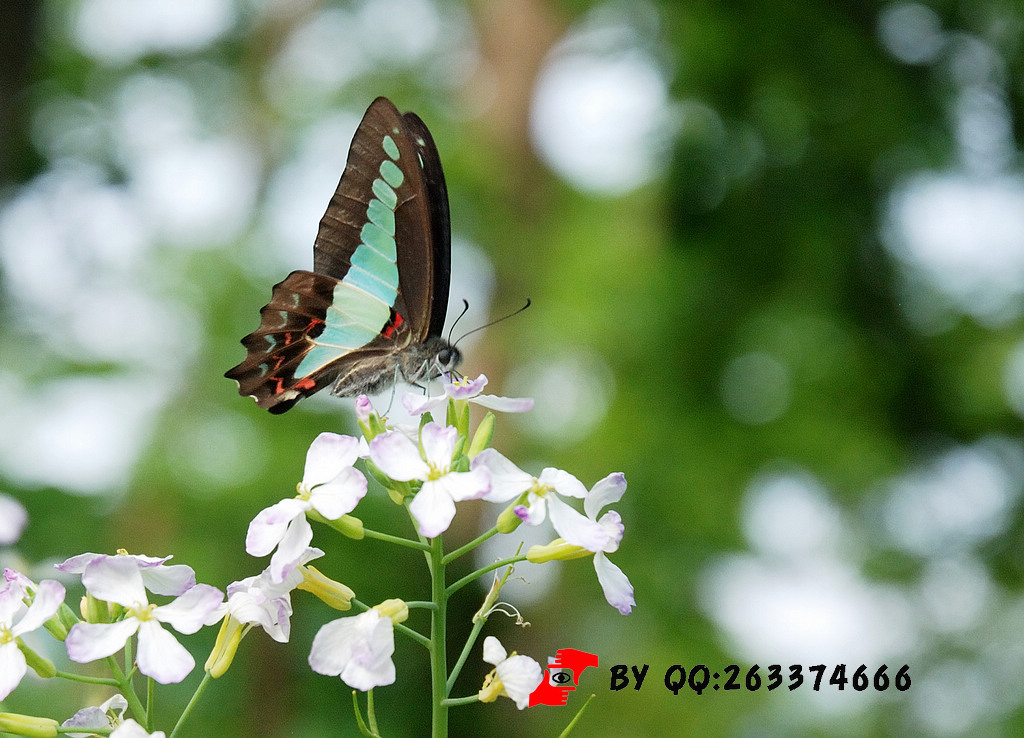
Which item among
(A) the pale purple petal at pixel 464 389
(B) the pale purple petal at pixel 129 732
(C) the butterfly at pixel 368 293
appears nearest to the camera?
(B) the pale purple petal at pixel 129 732

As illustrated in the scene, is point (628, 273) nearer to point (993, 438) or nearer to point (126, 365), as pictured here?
point (993, 438)

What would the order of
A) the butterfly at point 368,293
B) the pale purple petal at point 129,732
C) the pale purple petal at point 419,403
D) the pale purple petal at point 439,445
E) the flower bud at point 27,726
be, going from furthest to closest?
the butterfly at point 368,293 → the pale purple petal at point 419,403 → the pale purple petal at point 439,445 → the flower bud at point 27,726 → the pale purple petal at point 129,732

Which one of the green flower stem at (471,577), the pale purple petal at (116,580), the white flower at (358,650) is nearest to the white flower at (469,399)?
the green flower stem at (471,577)

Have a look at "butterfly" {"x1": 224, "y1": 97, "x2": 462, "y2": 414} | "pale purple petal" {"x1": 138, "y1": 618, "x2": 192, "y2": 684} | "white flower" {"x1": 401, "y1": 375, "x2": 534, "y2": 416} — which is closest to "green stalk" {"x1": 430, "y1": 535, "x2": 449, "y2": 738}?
"white flower" {"x1": 401, "y1": 375, "x2": 534, "y2": 416}

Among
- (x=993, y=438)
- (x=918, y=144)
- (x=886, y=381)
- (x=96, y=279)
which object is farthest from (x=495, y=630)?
(x=96, y=279)

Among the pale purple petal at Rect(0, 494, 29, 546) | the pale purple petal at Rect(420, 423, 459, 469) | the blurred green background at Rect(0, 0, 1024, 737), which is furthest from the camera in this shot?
the blurred green background at Rect(0, 0, 1024, 737)

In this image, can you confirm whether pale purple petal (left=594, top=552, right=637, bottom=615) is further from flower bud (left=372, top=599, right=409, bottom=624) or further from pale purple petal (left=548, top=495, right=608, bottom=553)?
flower bud (left=372, top=599, right=409, bottom=624)

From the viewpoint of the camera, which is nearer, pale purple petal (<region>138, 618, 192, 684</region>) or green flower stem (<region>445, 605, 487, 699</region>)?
pale purple petal (<region>138, 618, 192, 684</region>)

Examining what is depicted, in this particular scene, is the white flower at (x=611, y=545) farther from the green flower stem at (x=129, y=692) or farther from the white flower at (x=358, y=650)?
the green flower stem at (x=129, y=692)
